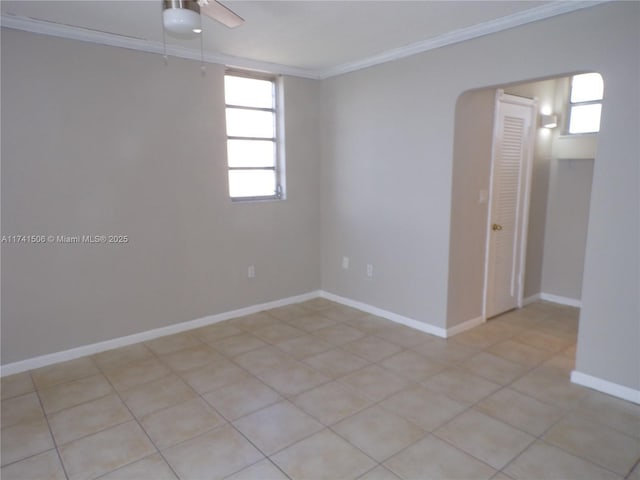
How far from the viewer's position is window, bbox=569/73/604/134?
4020 millimetres

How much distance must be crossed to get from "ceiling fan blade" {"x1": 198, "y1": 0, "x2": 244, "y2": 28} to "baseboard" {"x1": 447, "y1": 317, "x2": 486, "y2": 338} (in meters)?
2.85

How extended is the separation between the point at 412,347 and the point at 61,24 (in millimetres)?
3482

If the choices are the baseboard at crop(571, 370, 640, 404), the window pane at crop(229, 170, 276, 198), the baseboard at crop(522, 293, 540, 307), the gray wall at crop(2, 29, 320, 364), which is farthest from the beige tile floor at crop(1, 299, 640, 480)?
the window pane at crop(229, 170, 276, 198)

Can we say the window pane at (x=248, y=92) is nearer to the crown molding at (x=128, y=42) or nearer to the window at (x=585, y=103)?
the crown molding at (x=128, y=42)

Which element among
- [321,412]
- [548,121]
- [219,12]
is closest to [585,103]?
[548,121]

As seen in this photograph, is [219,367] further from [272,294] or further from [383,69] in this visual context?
[383,69]

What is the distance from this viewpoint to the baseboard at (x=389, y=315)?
11.8ft

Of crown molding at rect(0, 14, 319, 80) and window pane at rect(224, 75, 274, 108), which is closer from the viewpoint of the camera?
crown molding at rect(0, 14, 319, 80)

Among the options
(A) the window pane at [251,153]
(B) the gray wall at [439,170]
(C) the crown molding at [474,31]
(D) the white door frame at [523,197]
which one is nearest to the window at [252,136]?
(A) the window pane at [251,153]

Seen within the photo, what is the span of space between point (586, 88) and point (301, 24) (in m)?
3.02

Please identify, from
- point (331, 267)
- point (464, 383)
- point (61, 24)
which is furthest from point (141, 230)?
point (464, 383)

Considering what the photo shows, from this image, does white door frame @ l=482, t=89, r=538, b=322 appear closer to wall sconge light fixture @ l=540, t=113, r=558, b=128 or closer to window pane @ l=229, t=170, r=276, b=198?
wall sconge light fixture @ l=540, t=113, r=558, b=128

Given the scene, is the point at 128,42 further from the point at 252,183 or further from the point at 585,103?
the point at 585,103

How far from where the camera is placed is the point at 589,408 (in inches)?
98.7
